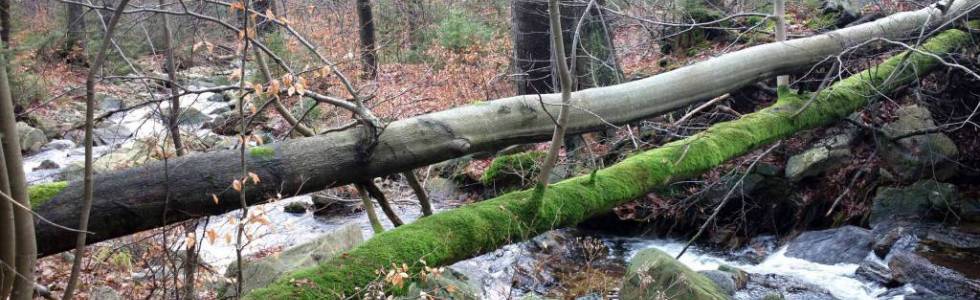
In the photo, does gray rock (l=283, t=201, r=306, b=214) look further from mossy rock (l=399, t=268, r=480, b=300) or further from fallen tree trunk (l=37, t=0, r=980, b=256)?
fallen tree trunk (l=37, t=0, r=980, b=256)

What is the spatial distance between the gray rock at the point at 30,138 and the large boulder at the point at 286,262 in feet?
27.4

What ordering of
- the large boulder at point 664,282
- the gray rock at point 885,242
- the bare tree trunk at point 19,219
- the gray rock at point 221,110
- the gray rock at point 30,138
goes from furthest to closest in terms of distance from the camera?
the gray rock at point 221,110
the gray rock at point 30,138
the gray rock at point 885,242
the large boulder at point 664,282
the bare tree trunk at point 19,219

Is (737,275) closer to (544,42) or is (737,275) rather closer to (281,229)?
(544,42)

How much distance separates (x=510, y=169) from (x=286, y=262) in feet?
10.5

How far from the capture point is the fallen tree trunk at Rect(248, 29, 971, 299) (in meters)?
3.66

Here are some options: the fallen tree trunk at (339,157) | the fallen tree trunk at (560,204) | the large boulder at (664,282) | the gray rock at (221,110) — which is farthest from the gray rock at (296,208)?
the fallen tree trunk at (560,204)

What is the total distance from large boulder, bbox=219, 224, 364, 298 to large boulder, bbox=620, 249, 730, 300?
2.26 metres

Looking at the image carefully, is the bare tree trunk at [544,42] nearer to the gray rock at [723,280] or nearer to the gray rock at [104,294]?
the gray rock at [723,280]

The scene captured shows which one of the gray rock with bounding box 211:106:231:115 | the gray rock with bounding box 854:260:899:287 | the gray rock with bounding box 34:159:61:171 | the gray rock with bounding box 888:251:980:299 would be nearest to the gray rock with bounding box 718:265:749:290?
the gray rock with bounding box 854:260:899:287

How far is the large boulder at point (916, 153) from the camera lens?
25.7 feet

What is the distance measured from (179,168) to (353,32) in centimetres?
1400

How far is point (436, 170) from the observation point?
10414 millimetres

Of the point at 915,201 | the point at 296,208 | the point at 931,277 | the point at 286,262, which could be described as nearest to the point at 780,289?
the point at 931,277

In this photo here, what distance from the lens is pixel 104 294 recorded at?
5.95m
